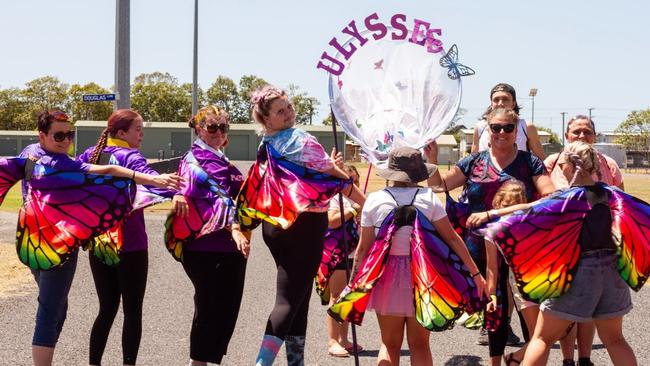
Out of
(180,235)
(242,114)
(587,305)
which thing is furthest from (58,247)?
(242,114)

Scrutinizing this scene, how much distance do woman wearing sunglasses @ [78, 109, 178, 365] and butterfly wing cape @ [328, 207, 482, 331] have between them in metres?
1.29

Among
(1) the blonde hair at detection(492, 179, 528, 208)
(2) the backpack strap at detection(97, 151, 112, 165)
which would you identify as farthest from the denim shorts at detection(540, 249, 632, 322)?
(2) the backpack strap at detection(97, 151, 112, 165)

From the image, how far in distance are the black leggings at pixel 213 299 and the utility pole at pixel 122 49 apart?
9.30 m

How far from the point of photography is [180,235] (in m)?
4.84

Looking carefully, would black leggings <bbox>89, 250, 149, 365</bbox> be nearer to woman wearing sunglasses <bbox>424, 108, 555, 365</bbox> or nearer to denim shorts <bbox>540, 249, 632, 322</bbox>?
woman wearing sunglasses <bbox>424, 108, 555, 365</bbox>

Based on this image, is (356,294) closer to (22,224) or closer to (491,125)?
(491,125)

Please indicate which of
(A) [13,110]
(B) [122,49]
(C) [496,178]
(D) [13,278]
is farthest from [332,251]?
(A) [13,110]

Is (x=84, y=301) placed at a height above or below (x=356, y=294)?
below

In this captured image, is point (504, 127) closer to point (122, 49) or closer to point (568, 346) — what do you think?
point (568, 346)

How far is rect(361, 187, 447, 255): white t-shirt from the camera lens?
14.7 ft

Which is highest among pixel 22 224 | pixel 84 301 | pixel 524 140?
pixel 524 140

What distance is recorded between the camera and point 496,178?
5262 mm

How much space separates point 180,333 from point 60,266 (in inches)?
76.2

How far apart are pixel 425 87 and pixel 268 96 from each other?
110cm
